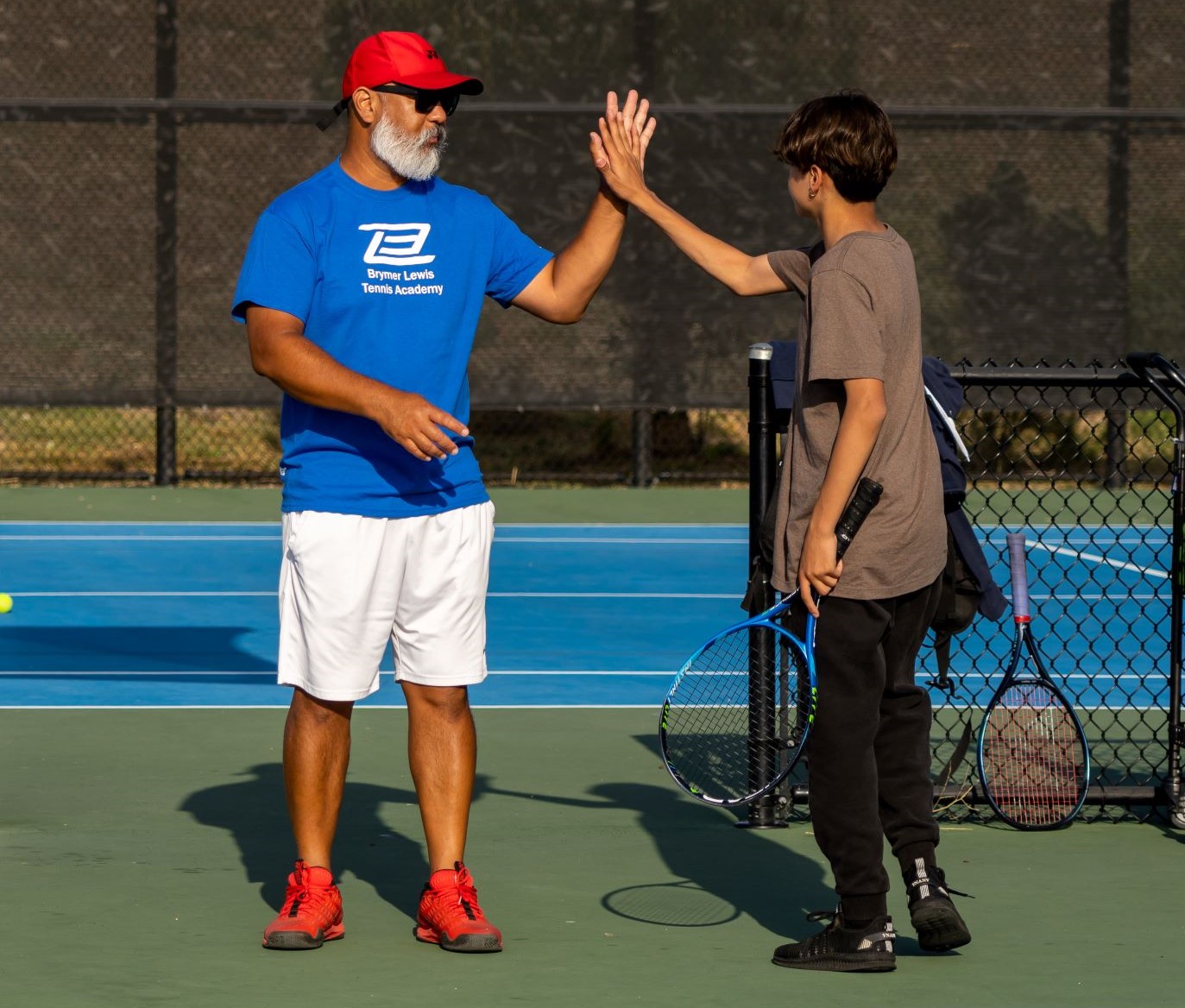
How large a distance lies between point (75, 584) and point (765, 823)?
6.45 metres

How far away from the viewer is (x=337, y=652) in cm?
482

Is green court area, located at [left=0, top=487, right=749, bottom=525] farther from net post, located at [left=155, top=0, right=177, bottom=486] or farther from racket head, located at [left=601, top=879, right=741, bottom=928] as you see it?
racket head, located at [left=601, top=879, right=741, bottom=928]

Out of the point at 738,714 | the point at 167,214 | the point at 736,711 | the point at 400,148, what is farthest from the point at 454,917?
the point at 167,214

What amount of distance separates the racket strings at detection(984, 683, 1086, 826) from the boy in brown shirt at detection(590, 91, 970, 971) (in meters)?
1.48

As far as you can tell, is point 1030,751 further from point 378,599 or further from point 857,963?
point 378,599

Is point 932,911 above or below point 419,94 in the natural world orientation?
below

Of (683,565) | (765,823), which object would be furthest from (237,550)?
(765,823)

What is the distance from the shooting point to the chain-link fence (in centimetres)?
1625

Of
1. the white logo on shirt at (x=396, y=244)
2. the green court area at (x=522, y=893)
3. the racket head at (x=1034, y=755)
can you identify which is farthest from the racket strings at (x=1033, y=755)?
the white logo on shirt at (x=396, y=244)

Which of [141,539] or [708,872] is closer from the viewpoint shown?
[708,872]

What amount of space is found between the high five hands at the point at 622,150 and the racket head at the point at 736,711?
107cm

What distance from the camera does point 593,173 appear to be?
1631 centimetres

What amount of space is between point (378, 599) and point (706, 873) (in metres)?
1.29

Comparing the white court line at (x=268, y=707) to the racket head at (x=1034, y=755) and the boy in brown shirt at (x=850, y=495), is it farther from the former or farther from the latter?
the boy in brown shirt at (x=850, y=495)
